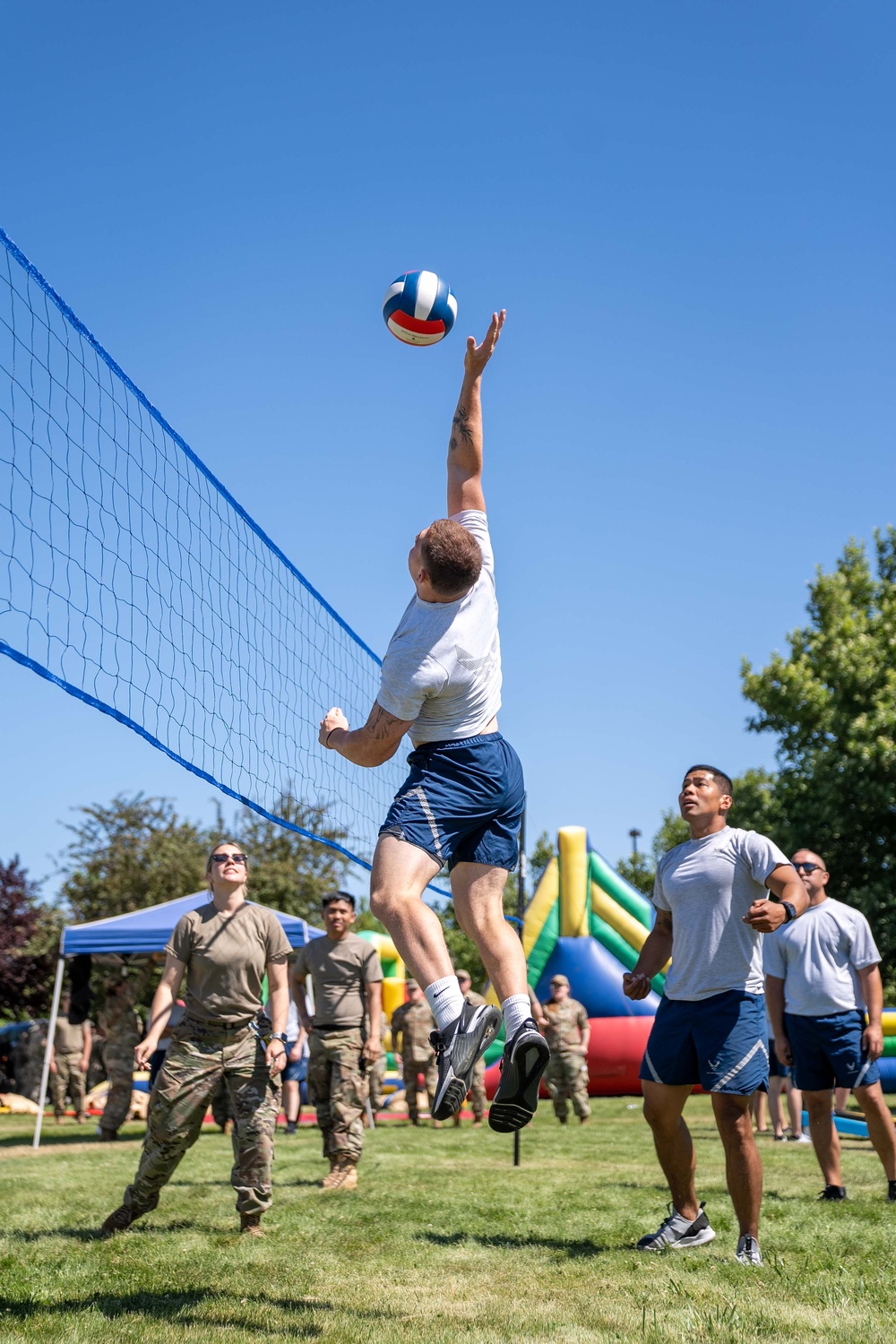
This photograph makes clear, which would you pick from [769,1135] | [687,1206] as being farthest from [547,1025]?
[687,1206]

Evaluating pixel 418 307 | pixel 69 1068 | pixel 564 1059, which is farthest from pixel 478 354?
pixel 69 1068

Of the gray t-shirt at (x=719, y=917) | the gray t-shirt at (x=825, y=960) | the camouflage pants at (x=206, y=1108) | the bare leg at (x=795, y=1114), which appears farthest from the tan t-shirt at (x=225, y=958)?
the bare leg at (x=795, y=1114)

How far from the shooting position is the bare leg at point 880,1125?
22.1 feet

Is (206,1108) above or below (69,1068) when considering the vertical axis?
below

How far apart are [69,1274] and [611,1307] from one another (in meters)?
2.38

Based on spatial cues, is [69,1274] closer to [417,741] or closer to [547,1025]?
[417,741]

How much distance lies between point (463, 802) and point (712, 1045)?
1.88 metres

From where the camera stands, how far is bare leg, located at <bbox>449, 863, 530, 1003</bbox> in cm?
418

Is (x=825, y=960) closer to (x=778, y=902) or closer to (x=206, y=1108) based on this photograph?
(x=778, y=902)

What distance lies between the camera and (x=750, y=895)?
531cm

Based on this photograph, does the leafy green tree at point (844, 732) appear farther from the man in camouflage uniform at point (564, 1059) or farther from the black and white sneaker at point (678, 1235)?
the black and white sneaker at point (678, 1235)

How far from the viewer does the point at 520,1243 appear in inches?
225

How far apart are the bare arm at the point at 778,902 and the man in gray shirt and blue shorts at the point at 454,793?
38.3 inches

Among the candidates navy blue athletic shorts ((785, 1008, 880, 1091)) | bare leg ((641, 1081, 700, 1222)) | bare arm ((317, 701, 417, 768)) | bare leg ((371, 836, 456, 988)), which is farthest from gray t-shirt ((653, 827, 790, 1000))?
navy blue athletic shorts ((785, 1008, 880, 1091))
